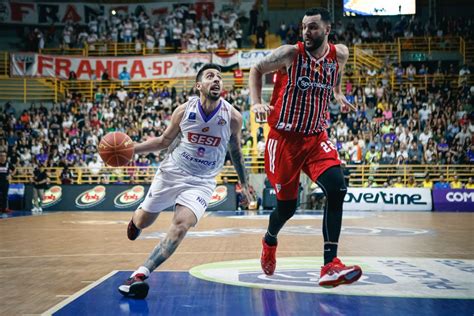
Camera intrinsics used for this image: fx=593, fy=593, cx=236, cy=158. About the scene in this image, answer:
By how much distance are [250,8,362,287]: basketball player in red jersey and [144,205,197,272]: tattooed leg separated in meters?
1.02

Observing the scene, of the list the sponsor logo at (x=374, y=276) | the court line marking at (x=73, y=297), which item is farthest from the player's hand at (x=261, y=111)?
the court line marking at (x=73, y=297)

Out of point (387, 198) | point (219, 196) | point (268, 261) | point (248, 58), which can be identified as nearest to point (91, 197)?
point (219, 196)

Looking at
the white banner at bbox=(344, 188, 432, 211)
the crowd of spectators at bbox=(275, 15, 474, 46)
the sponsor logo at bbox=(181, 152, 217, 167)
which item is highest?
the crowd of spectators at bbox=(275, 15, 474, 46)

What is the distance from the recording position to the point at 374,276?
612 cm

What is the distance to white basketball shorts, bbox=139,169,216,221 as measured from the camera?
5938mm

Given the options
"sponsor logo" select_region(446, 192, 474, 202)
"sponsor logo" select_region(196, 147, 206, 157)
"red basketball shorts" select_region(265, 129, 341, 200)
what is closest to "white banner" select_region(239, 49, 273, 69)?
"sponsor logo" select_region(446, 192, 474, 202)

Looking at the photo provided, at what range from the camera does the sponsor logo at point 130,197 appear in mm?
23094

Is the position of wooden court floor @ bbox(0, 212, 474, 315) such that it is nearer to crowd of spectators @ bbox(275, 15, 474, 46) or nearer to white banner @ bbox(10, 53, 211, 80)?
white banner @ bbox(10, 53, 211, 80)

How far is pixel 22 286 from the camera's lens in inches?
229

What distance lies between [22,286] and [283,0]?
32187 mm

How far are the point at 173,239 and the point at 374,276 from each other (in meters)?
2.15

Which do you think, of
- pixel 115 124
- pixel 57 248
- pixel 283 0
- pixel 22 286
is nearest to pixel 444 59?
pixel 283 0

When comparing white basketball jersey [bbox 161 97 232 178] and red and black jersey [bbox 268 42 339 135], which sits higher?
red and black jersey [bbox 268 42 339 135]

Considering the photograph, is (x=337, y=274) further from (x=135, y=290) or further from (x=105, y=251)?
(x=105, y=251)
